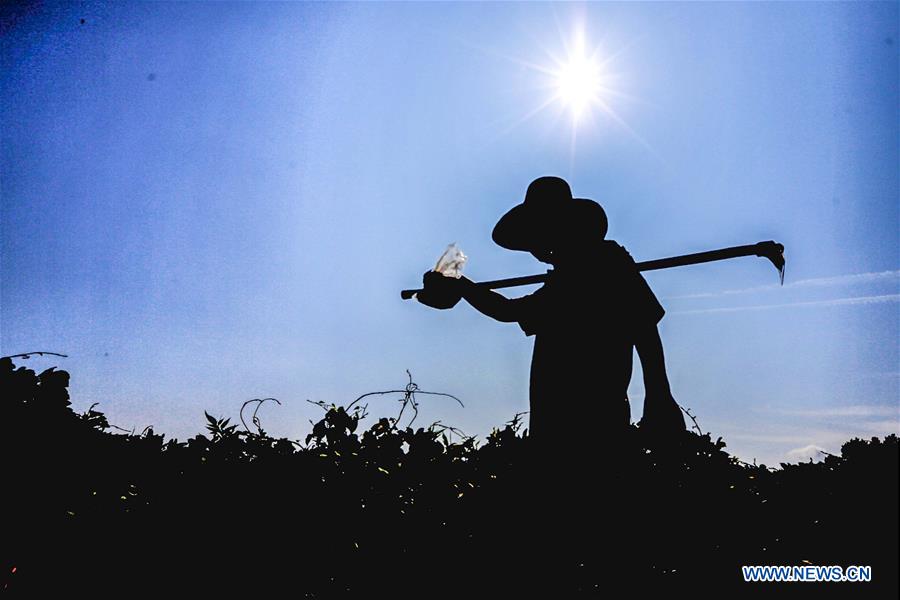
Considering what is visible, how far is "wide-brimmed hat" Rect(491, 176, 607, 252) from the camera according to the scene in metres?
2.61

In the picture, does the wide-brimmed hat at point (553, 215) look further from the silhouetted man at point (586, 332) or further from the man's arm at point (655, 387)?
the man's arm at point (655, 387)

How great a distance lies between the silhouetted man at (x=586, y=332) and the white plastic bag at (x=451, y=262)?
0.85 m

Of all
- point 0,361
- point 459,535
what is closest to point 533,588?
point 459,535

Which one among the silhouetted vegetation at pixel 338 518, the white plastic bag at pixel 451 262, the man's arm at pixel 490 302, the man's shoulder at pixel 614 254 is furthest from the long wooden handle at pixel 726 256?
the white plastic bag at pixel 451 262

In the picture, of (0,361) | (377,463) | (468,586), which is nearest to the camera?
(468,586)

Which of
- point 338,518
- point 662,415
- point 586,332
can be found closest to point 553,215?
point 586,332

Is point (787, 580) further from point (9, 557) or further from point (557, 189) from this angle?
point (9, 557)

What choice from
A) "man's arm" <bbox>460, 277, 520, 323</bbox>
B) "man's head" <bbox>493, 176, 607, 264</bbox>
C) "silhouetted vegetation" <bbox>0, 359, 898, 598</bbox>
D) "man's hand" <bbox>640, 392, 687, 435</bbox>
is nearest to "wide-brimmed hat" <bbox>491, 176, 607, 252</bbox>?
"man's head" <bbox>493, 176, 607, 264</bbox>

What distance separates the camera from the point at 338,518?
3.29 m

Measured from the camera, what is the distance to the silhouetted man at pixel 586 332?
7.62ft

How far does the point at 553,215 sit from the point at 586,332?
0.66m

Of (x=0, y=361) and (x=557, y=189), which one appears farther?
(x=0, y=361)

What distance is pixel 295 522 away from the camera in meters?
3.25

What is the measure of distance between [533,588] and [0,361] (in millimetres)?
4448
